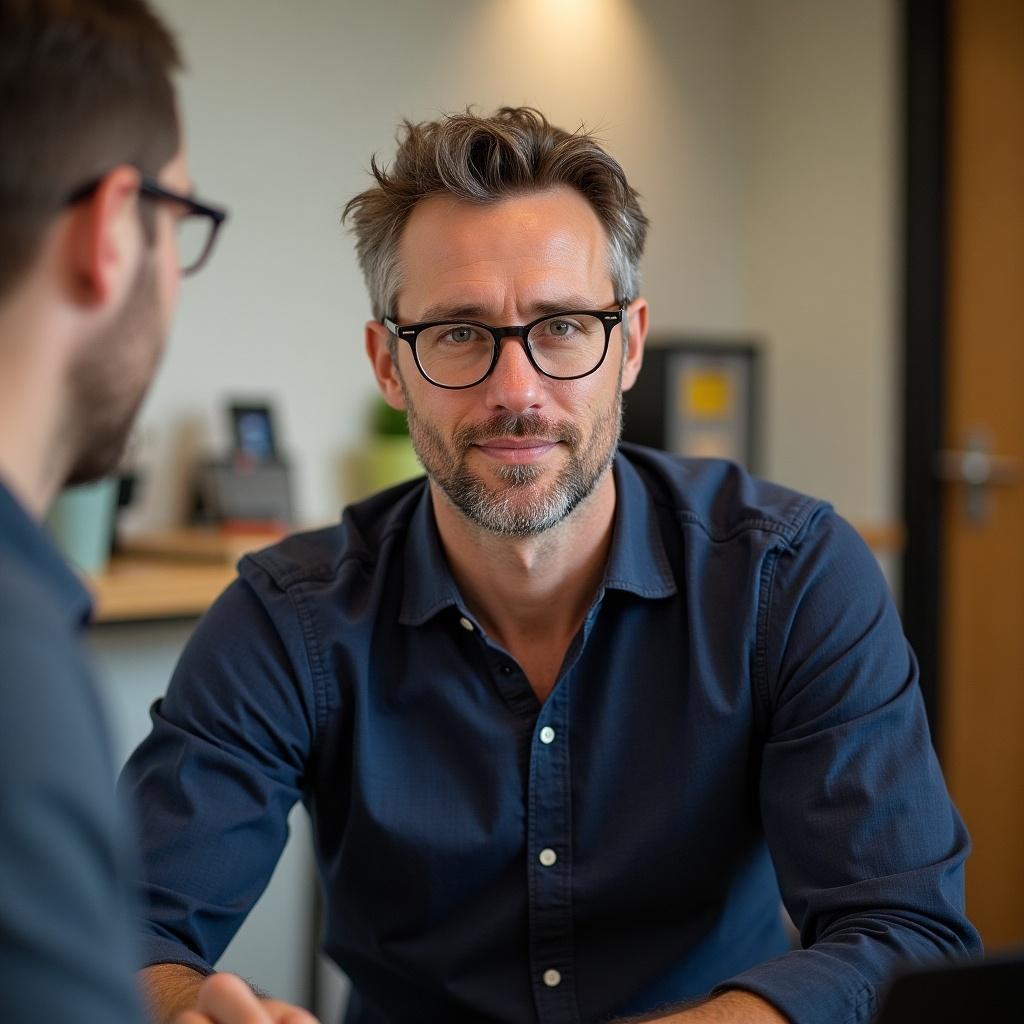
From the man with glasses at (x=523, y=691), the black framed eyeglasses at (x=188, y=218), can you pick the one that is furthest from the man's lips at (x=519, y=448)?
the black framed eyeglasses at (x=188, y=218)

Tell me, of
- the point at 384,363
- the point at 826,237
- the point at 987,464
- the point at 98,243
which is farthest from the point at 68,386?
the point at 826,237

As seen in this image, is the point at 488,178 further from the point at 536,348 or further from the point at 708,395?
the point at 708,395

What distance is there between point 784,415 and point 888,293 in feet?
1.54

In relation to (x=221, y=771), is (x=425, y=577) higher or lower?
higher

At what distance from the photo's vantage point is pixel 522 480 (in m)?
1.37

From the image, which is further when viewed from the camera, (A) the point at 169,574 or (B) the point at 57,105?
(A) the point at 169,574

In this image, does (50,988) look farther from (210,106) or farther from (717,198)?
(717,198)

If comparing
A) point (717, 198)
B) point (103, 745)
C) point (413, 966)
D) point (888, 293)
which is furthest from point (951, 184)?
point (103, 745)

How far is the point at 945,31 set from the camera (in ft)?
10.5

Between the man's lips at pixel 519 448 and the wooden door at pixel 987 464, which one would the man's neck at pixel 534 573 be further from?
the wooden door at pixel 987 464

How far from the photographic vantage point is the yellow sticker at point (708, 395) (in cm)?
321

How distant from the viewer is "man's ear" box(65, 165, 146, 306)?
29.2 inches

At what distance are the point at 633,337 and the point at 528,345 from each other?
7.7 inches

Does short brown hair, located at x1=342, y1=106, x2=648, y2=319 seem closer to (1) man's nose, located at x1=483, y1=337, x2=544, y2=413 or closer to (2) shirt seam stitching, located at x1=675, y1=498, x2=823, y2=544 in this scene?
(1) man's nose, located at x1=483, y1=337, x2=544, y2=413
